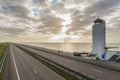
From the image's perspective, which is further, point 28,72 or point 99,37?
point 99,37

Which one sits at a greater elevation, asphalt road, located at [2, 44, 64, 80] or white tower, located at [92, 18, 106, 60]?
white tower, located at [92, 18, 106, 60]

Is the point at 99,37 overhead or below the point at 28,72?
overhead

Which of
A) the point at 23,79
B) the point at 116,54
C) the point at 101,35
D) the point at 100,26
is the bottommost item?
the point at 23,79

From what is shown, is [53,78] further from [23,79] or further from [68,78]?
[23,79]

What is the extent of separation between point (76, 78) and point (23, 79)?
6.50 meters

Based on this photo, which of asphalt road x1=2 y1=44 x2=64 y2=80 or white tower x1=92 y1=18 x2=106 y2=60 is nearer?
asphalt road x1=2 y1=44 x2=64 y2=80

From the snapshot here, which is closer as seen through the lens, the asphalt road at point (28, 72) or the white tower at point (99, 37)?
the asphalt road at point (28, 72)

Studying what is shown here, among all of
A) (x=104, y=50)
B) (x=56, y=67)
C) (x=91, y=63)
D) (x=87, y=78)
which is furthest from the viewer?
(x=104, y=50)

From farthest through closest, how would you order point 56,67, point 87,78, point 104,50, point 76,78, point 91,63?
point 104,50
point 91,63
point 56,67
point 76,78
point 87,78

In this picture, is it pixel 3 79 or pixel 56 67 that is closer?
pixel 3 79

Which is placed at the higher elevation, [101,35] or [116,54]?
[101,35]

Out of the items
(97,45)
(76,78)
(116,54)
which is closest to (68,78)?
(76,78)

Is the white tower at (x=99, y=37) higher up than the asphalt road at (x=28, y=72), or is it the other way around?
the white tower at (x=99, y=37)

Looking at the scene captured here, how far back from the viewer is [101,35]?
3659 centimetres
